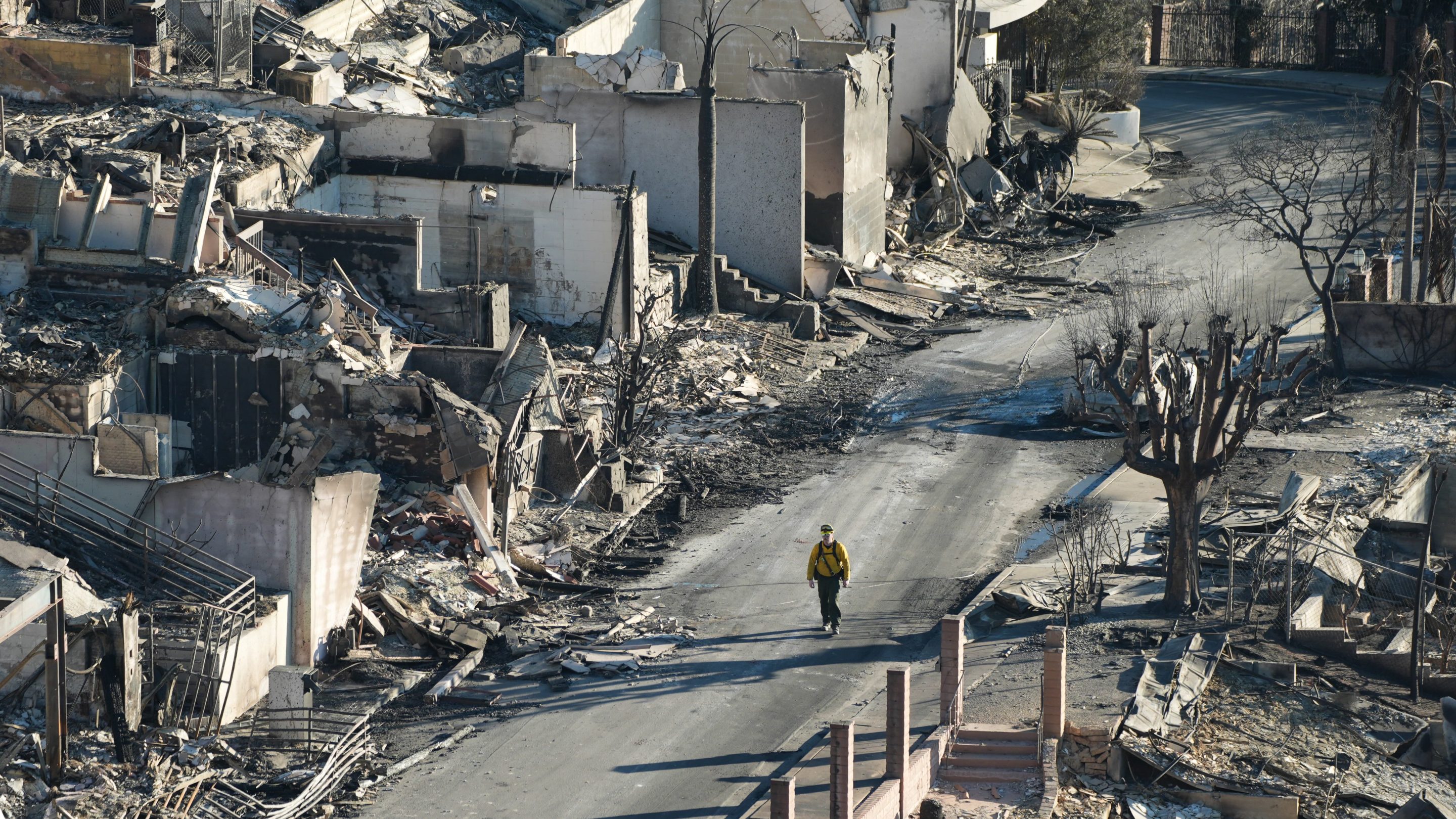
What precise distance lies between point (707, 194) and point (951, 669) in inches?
679

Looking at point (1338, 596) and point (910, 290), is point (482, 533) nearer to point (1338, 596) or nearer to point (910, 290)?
point (1338, 596)

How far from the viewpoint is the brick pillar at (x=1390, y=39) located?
54.0 meters

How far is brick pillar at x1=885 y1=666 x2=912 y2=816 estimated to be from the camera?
17.9 metres

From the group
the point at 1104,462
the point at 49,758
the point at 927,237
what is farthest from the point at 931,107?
the point at 49,758

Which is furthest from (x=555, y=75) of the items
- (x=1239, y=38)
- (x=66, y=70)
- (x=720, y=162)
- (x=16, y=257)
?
(x=1239, y=38)

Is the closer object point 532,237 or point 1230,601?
point 1230,601

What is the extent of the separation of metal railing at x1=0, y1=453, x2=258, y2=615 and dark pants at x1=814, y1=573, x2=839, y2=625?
651 centimetres

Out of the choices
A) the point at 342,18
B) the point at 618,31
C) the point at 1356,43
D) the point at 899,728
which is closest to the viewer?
the point at 899,728

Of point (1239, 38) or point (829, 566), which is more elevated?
point (1239, 38)

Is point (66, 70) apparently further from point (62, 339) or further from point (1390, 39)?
point (1390, 39)

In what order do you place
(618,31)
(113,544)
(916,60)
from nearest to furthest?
(113,544), (618,31), (916,60)

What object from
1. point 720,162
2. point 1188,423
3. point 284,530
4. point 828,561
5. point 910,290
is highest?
point 720,162

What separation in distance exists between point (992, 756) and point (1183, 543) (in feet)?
15.9

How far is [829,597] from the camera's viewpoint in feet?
73.0
